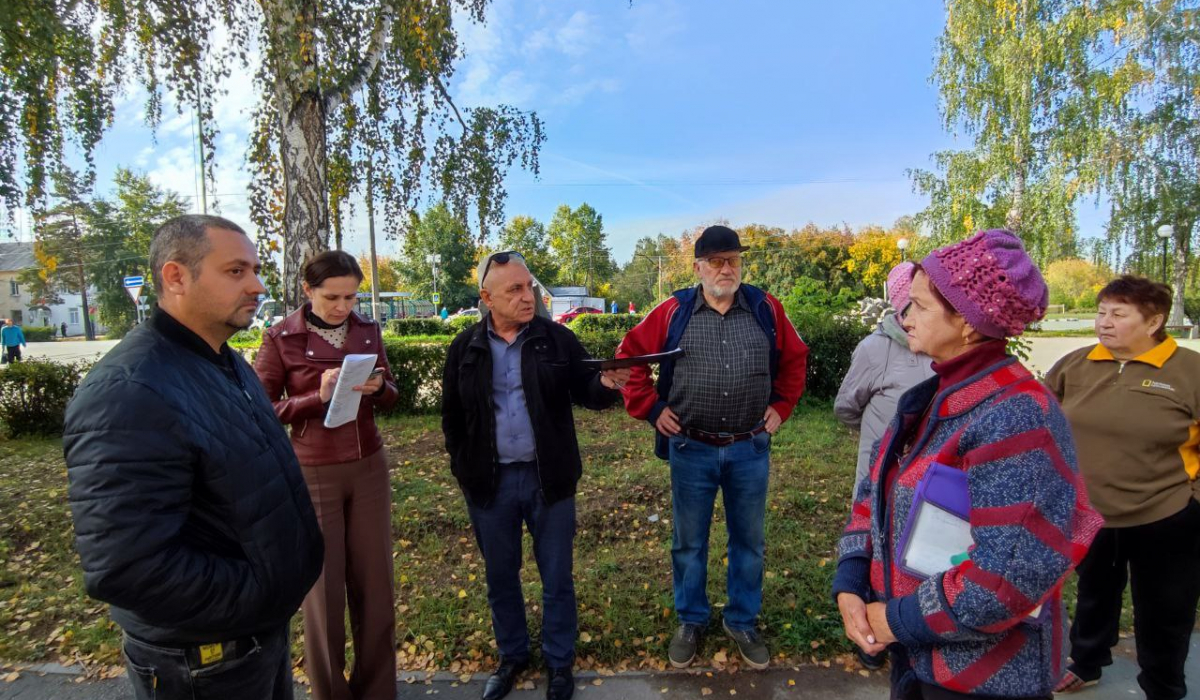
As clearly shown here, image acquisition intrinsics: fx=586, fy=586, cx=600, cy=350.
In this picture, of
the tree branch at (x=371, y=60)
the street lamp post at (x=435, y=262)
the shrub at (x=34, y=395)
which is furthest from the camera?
the street lamp post at (x=435, y=262)

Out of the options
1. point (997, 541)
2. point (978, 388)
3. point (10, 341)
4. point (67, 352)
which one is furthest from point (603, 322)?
point (997, 541)

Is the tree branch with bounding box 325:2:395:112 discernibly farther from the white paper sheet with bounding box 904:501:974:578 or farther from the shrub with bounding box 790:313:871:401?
the shrub with bounding box 790:313:871:401

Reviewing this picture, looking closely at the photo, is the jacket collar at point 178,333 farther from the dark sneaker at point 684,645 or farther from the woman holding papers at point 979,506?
the dark sneaker at point 684,645

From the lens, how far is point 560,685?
9.19 ft

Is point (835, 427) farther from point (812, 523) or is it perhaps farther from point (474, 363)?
point (474, 363)

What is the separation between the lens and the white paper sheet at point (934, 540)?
51.8 inches

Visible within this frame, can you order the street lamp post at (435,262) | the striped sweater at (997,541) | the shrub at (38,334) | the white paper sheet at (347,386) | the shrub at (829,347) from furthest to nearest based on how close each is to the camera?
1. the street lamp post at (435,262)
2. the shrub at (38,334)
3. the shrub at (829,347)
4. the white paper sheet at (347,386)
5. the striped sweater at (997,541)

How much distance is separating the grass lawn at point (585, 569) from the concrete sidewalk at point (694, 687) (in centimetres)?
13

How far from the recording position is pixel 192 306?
1631 mm

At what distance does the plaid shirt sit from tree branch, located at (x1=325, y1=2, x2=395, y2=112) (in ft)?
12.7

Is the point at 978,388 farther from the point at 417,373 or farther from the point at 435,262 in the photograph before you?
the point at 435,262

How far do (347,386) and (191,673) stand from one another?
1.11 m

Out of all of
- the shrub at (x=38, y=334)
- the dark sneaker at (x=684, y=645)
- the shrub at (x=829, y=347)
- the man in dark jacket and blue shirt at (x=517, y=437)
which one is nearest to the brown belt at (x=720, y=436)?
the man in dark jacket and blue shirt at (x=517, y=437)

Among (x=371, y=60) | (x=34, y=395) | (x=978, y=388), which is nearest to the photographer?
(x=978, y=388)
